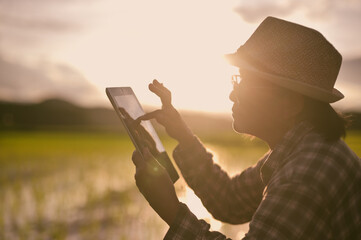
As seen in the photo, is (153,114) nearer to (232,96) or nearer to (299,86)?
(232,96)

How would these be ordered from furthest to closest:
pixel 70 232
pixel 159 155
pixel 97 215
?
pixel 97 215
pixel 70 232
pixel 159 155

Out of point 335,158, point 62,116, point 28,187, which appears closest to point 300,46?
point 335,158

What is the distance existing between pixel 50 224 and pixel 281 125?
464 cm

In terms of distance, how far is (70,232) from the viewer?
16.9 feet

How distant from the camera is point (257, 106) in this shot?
62.0 inches

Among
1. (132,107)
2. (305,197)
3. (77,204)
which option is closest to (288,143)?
(305,197)

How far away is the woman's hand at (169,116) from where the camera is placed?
1931mm

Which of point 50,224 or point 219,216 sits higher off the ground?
point 219,216

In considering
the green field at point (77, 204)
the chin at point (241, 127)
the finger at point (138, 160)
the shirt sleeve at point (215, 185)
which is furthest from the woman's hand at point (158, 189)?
the green field at point (77, 204)

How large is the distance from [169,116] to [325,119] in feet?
2.73

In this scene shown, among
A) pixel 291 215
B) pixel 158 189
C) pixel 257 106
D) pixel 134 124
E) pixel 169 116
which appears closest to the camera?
pixel 291 215

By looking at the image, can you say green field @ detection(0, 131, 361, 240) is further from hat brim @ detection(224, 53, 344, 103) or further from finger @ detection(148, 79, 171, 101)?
Answer: hat brim @ detection(224, 53, 344, 103)

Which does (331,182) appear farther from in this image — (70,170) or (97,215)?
(70,170)

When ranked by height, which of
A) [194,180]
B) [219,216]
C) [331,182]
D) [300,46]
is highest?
[300,46]
